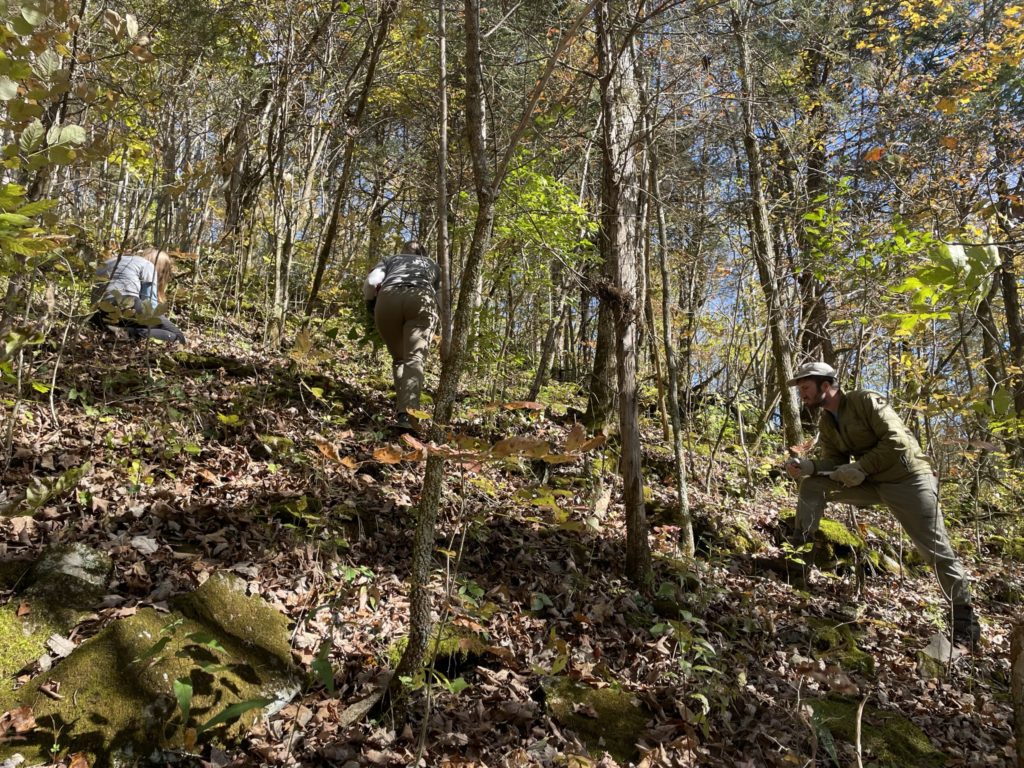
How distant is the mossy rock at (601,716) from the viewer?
291 centimetres

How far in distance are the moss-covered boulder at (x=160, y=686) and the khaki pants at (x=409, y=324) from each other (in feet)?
9.23

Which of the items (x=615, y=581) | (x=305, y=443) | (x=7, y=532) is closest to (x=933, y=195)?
(x=615, y=581)

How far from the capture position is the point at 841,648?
4.44 m

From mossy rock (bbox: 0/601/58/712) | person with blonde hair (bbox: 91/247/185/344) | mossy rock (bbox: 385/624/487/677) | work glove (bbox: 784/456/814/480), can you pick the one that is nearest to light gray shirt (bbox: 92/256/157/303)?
person with blonde hair (bbox: 91/247/185/344)

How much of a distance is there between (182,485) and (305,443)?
40.5 inches

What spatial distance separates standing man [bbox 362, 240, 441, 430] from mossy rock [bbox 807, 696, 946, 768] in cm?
381

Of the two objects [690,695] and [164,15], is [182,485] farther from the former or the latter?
[164,15]

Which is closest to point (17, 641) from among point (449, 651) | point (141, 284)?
point (449, 651)

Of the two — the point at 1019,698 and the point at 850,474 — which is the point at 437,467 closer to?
the point at 1019,698

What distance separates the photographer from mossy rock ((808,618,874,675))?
4281 mm

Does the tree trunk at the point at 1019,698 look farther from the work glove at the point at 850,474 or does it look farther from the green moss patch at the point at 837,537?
the green moss patch at the point at 837,537

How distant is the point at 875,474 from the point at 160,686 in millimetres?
5276

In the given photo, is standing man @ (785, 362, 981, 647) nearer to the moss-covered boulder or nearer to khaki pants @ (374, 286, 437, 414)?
khaki pants @ (374, 286, 437, 414)

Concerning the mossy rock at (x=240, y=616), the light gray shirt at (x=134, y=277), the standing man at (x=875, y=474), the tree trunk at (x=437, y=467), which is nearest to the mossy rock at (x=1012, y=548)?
Result: the standing man at (x=875, y=474)
